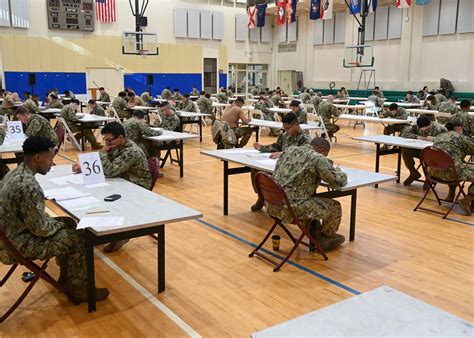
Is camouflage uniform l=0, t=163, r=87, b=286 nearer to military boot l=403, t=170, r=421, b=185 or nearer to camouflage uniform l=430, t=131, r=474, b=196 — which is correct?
camouflage uniform l=430, t=131, r=474, b=196

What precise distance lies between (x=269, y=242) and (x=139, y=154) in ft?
5.76

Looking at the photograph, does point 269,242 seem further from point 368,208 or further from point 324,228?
point 368,208

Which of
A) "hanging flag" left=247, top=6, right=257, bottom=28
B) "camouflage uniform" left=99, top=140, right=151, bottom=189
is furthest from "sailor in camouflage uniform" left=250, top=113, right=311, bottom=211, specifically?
"hanging flag" left=247, top=6, right=257, bottom=28

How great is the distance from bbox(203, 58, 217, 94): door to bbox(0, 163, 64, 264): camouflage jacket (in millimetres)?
24368

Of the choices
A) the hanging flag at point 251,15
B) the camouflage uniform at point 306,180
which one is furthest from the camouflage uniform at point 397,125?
the hanging flag at point 251,15

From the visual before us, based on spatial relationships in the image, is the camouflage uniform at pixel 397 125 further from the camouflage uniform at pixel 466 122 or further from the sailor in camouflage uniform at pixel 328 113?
the camouflage uniform at pixel 466 122

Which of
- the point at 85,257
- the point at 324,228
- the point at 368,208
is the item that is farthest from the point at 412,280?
the point at 85,257

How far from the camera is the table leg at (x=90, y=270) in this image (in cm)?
352

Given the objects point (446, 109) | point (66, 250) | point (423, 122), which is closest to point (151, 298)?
point (66, 250)

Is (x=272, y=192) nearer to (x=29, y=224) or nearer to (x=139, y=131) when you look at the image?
(x=29, y=224)

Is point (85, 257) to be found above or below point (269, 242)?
above

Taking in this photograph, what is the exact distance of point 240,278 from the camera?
4449mm

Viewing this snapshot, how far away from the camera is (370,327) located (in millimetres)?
1902

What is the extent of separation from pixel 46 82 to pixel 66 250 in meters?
20.8
